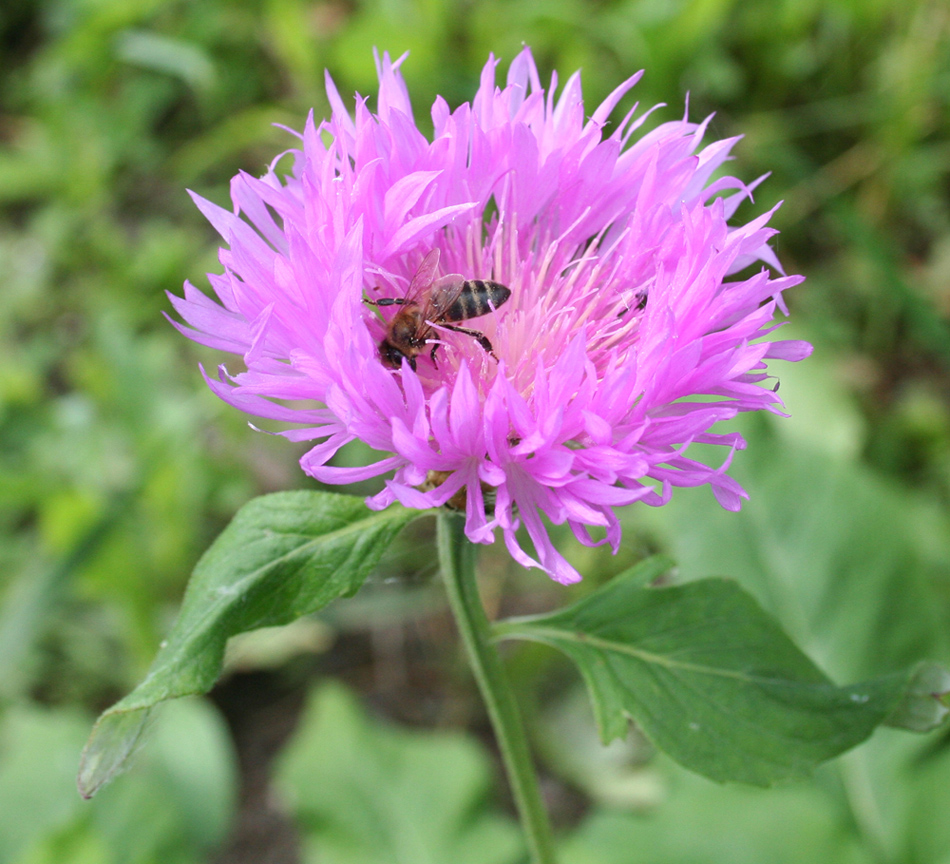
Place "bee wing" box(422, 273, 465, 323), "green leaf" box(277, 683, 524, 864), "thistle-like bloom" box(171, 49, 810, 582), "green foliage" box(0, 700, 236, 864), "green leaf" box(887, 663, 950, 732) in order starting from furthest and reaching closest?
"green leaf" box(277, 683, 524, 864) → "green foliage" box(0, 700, 236, 864) → "bee wing" box(422, 273, 465, 323) → "green leaf" box(887, 663, 950, 732) → "thistle-like bloom" box(171, 49, 810, 582)

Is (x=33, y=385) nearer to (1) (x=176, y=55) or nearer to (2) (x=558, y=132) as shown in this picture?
(1) (x=176, y=55)

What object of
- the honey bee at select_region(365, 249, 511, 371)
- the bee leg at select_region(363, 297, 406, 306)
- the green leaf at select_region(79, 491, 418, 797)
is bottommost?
the green leaf at select_region(79, 491, 418, 797)

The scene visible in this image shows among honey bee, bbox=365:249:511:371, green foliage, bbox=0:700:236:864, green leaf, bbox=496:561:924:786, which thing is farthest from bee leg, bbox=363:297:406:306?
green foliage, bbox=0:700:236:864

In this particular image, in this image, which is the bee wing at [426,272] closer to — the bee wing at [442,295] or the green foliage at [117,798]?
the bee wing at [442,295]

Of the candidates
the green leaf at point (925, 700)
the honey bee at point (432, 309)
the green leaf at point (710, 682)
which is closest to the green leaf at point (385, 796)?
the green leaf at point (710, 682)

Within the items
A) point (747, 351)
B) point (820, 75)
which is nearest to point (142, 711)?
point (747, 351)

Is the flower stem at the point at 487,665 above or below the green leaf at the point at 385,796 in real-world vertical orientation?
above

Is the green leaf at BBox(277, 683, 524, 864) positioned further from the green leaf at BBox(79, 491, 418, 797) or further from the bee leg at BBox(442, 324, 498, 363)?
the bee leg at BBox(442, 324, 498, 363)
